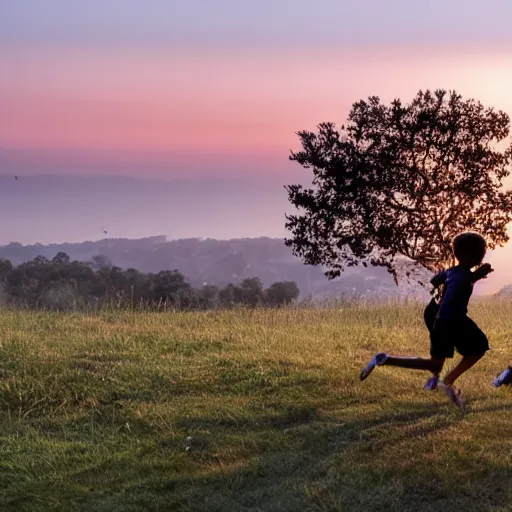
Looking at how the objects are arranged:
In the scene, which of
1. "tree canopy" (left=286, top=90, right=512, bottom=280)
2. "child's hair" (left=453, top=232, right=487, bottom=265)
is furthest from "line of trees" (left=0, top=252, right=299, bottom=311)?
"child's hair" (left=453, top=232, right=487, bottom=265)

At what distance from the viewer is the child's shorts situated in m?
7.83

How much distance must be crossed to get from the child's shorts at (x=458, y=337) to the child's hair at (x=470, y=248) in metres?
0.62

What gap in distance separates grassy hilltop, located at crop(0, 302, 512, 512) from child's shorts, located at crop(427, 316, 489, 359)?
714mm

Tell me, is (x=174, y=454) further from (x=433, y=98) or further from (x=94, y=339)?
(x=433, y=98)

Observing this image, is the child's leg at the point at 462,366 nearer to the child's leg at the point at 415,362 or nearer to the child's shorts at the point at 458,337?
the child's shorts at the point at 458,337

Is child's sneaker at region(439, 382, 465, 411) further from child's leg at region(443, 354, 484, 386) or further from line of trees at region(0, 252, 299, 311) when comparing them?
line of trees at region(0, 252, 299, 311)

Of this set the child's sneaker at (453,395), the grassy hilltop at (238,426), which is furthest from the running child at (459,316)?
the grassy hilltop at (238,426)

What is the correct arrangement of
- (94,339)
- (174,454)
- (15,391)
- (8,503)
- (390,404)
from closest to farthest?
(8,503), (174,454), (390,404), (15,391), (94,339)

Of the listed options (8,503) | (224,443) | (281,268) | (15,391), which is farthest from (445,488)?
(281,268)

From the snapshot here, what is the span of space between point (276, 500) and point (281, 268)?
3289cm

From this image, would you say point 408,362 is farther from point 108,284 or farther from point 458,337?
point 108,284

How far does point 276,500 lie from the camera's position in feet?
20.5

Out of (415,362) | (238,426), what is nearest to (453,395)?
(415,362)

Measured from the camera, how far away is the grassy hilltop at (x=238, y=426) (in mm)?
6387
